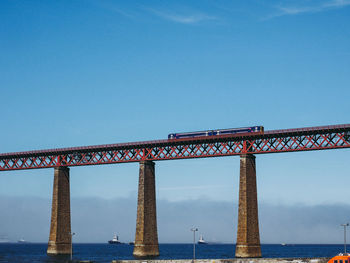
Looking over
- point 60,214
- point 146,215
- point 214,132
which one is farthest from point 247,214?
point 60,214

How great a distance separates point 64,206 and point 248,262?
45.8 metres

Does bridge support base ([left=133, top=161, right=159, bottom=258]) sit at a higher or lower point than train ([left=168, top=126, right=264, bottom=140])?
lower

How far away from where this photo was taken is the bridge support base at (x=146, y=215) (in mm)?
82500

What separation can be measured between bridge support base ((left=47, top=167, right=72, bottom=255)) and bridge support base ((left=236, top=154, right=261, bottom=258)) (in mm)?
31693

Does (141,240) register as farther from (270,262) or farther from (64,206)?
(270,262)

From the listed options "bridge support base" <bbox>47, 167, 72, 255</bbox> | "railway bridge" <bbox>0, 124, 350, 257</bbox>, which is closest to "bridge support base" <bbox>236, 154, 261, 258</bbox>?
"railway bridge" <bbox>0, 124, 350, 257</bbox>

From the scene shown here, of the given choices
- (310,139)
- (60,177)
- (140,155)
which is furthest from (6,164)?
(310,139)

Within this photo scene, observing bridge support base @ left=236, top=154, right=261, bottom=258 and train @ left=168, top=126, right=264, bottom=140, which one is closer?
bridge support base @ left=236, top=154, right=261, bottom=258

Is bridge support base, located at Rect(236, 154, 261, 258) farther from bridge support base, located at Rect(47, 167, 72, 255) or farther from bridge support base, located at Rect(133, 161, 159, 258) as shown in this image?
bridge support base, located at Rect(47, 167, 72, 255)

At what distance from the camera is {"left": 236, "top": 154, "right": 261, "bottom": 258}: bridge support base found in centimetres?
7462

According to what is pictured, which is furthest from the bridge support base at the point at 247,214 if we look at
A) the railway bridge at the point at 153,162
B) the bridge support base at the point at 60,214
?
the bridge support base at the point at 60,214

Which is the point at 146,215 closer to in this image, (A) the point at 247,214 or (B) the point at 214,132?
(B) the point at 214,132

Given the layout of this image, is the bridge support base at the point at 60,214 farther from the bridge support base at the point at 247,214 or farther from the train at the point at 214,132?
the bridge support base at the point at 247,214

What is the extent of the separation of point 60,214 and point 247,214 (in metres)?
33.1
